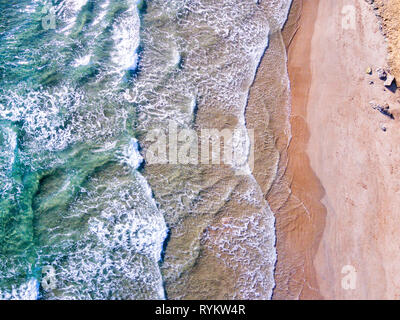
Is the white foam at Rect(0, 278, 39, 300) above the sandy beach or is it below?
below

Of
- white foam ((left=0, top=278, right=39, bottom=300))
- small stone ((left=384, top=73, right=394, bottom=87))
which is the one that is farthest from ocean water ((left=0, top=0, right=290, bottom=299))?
small stone ((left=384, top=73, right=394, bottom=87))

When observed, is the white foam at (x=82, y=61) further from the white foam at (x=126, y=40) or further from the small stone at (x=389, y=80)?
the small stone at (x=389, y=80)

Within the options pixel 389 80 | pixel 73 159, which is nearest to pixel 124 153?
pixel 73 159

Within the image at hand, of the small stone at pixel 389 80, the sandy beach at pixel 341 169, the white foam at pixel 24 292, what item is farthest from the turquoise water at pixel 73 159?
the small stone at pixel 389 80

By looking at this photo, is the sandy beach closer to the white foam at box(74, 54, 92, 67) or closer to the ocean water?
the ocean water

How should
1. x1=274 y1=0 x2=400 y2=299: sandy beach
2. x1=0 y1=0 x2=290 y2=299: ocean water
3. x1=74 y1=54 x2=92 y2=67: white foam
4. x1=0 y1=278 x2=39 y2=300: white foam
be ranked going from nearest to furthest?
x1=0 y1=278 x2=39 y2=300: white foam, x1=0 y1=0 x2=290 y2=299: ocean water, x1=274 y1=0 x2=400 y2=299: sandy beach, x1=74 y1=54 x2=92 y2=67: white foam
